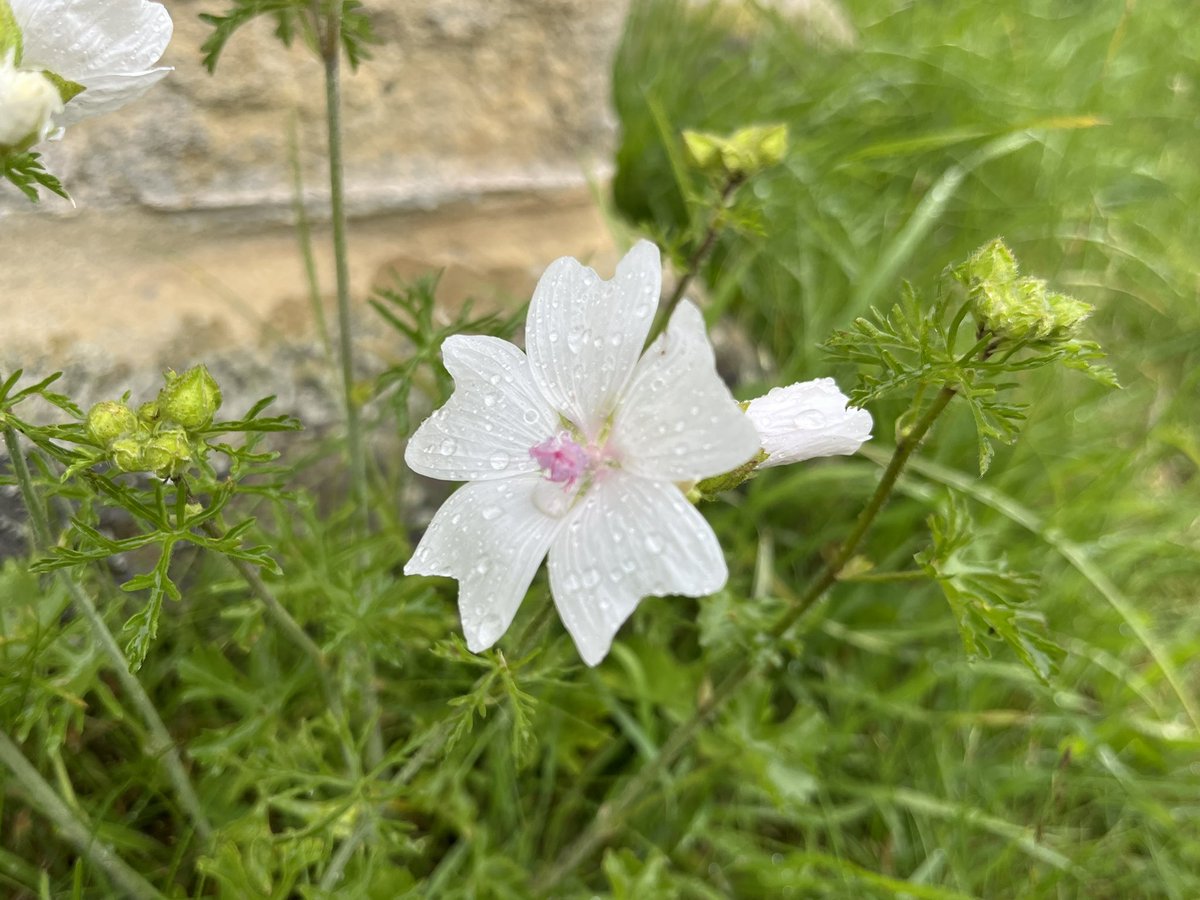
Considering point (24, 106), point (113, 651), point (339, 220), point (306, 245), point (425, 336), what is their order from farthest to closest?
1. point (306, 245)
2. point (425, 336)
3. point (339, 220)
4. point (113, 651)
5. point (24, 106)

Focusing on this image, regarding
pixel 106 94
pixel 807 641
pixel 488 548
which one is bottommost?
pixel 807 641

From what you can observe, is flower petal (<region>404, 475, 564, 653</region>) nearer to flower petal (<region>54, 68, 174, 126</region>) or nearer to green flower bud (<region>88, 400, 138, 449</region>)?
green flower bud (<region>88, 400, 138, 449</region>)

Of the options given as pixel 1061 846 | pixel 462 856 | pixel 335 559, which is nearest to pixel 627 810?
pixel 462 856

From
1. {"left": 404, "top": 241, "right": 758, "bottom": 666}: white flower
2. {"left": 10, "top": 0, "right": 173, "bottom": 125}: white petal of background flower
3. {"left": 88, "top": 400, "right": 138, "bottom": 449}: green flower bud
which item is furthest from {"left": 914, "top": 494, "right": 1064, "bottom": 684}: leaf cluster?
{"left": 10, "top": 0, "right": 173, "bottom": 125}: white petal of background flower

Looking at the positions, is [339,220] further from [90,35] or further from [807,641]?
[807,641]

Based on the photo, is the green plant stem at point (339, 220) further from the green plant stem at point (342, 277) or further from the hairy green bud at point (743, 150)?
the hairy green bud at point (743, 150)

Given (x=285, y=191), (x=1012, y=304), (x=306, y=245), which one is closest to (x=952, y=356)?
(x=1012, y=304)

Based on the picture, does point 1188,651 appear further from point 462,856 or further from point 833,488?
point 462,856
